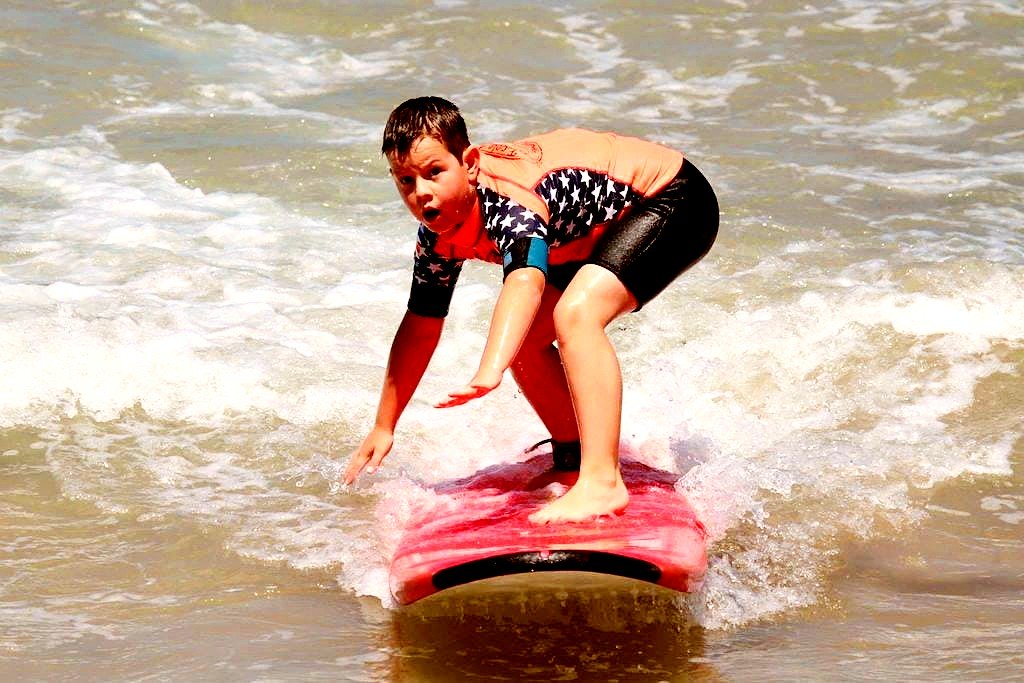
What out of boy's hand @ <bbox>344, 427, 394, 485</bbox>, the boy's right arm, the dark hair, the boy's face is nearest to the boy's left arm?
the boy's face

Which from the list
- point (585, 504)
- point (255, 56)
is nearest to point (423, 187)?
point (585, 504)

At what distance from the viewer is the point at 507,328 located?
3271 mm

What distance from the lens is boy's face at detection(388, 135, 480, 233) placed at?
3.36 m

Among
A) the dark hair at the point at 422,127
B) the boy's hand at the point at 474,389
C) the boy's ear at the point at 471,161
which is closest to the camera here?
the boy's hand at the point at 474,389

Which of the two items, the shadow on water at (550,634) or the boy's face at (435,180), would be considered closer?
the shadow on water at (550,634)

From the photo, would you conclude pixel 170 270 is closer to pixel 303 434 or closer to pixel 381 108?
pixel 303 434

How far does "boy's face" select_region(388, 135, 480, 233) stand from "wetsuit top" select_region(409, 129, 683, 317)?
6 centimetres

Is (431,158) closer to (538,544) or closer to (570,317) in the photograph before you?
(570,317)

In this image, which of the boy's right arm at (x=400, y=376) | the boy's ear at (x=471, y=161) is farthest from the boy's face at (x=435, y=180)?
the boy's right arm at (x=400, y=376)

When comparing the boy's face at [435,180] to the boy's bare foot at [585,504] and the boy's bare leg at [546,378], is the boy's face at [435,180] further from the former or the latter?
the boy's bare foot at [585,504]

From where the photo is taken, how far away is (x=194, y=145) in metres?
8.33

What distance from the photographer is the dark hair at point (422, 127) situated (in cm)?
334

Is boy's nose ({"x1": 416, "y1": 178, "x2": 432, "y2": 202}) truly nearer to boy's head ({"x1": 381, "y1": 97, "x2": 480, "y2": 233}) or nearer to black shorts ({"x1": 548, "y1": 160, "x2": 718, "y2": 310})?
boy's head ({"x1": 381, "y1": 97, "x2": 480, "y2": 233})

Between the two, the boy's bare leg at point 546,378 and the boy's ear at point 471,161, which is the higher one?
the boy's ear at point 471,161
